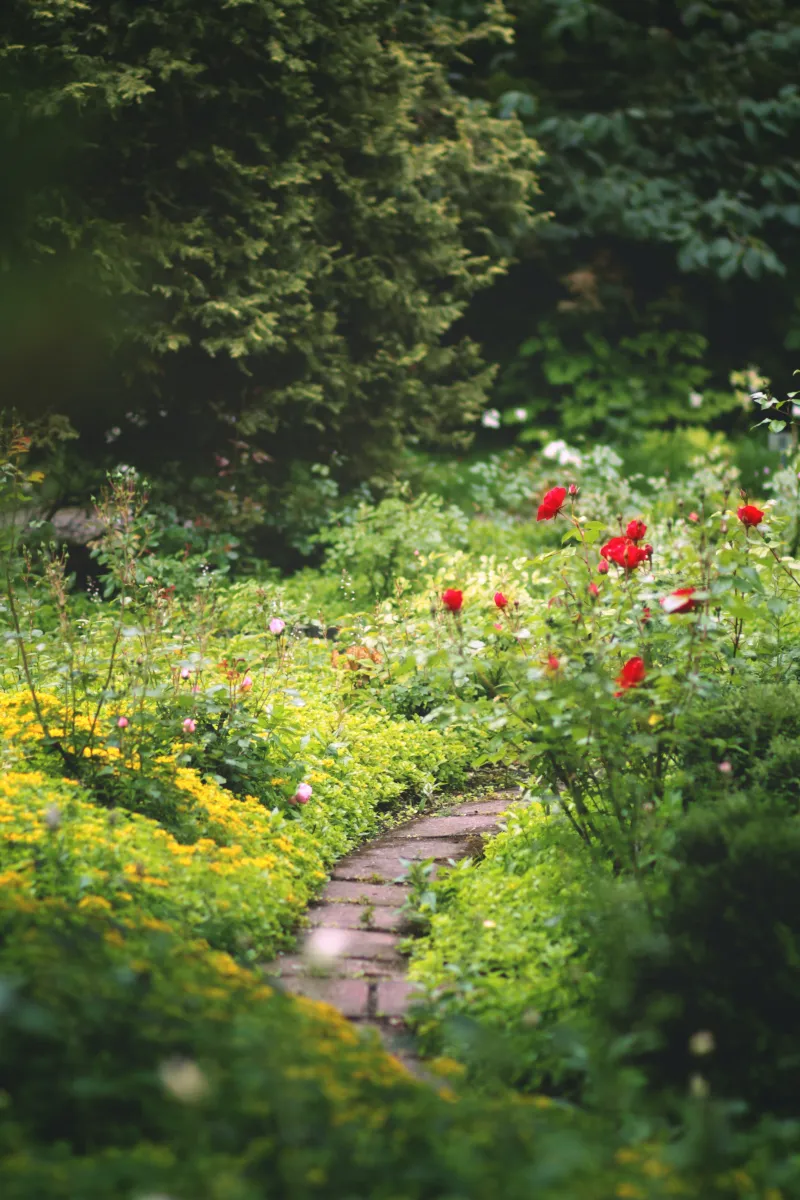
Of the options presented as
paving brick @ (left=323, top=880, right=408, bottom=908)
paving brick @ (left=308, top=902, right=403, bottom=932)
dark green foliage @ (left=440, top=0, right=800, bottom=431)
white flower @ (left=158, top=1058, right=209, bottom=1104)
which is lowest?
paving brick @ (left=323, top=880, right=408, bottom=908)

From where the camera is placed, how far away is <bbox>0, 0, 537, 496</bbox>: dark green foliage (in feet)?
25.9

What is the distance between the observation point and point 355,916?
358cm

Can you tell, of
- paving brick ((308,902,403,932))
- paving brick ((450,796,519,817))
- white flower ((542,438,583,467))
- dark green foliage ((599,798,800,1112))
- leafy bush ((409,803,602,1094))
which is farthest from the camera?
white flower ((542,438,583,467))

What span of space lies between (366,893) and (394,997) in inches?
30.5

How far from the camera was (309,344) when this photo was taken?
898 centimetres

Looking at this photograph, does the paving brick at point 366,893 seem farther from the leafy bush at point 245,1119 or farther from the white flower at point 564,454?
the white flower at point 564,454

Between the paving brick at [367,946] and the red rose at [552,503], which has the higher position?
the red rose at [552,503]

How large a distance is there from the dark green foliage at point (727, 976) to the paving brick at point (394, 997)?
2.02 feet

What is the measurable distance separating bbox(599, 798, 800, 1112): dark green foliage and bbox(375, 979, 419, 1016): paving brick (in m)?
0.61

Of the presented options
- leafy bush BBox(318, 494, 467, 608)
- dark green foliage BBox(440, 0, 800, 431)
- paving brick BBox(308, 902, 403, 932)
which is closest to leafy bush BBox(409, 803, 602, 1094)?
paving brick BBox(308, 902, 403, 932)

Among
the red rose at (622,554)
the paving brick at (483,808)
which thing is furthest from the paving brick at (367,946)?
the red rose at (622,554)

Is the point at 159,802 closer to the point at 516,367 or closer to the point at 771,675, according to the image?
the point at 771,675

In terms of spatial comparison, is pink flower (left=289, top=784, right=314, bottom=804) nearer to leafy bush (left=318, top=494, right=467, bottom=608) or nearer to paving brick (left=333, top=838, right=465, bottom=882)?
paving brick (left=333, top=838, right=465, bottom=882)

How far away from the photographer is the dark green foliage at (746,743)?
10.7 feet
